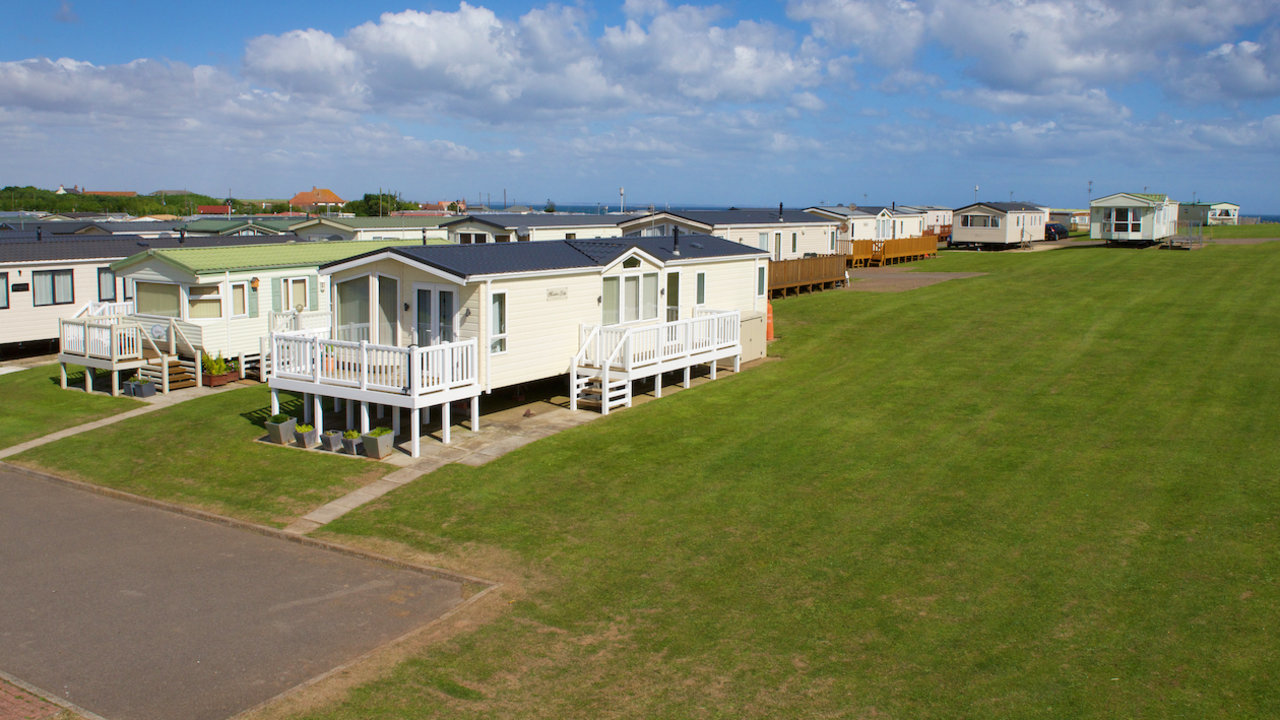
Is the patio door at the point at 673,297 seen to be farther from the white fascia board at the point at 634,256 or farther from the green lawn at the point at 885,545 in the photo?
the green lawn at the point at 885,545

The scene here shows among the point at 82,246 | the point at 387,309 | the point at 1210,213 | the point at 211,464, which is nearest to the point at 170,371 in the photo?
the point at 211,464

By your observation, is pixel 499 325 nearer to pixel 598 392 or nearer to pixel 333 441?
pixel 598 392

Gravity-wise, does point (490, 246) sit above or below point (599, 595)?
above

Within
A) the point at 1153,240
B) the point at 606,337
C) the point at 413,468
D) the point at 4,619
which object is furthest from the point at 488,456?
the point at 1153,240

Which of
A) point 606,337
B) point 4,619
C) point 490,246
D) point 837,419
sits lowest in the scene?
point 4,619

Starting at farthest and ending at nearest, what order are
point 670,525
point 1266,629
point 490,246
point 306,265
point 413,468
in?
point 306,265 < point 490,246 < point 413,468 < point 670,525 < point 1266,629

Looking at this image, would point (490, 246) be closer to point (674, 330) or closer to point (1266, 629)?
point (674, 330)

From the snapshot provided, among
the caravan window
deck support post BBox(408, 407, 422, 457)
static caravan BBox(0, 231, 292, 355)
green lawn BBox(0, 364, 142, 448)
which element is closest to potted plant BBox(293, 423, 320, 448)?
deck support post BBox(408, 407, 422, 457)

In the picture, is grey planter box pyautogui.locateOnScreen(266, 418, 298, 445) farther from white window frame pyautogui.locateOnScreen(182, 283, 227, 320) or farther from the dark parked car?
the dark parked car
